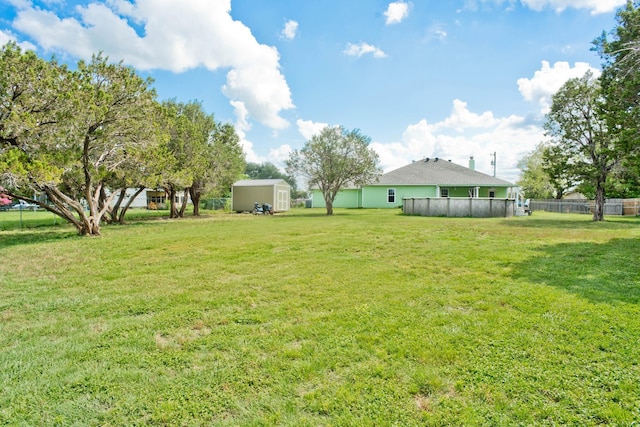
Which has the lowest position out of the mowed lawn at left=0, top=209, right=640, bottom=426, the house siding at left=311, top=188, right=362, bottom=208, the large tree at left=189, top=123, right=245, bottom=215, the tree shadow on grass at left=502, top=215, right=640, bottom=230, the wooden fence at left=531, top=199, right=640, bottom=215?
the mowed lawn at left=0, top=209, right=640, bottom=426

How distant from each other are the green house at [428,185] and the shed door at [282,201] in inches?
278

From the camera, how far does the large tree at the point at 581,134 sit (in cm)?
1545

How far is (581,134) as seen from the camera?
15945mm

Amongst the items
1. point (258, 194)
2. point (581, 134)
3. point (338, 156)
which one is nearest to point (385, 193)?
point (338, 156)

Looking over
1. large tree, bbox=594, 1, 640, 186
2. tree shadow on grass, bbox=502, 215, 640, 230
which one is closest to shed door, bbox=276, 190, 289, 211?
tree shadow on grass, bbox=502, 215, 640, 230

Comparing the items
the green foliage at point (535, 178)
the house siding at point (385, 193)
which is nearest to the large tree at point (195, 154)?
the house siding at point (385, 193)

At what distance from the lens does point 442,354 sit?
9.10ft

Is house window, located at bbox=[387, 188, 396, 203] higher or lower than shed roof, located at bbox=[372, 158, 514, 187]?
lower

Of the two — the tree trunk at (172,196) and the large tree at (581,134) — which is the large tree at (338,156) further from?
the large tree at (581,134)

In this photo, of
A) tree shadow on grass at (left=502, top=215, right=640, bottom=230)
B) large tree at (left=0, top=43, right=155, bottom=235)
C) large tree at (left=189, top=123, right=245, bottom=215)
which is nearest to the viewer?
large tree at (left=0, top=43, right=155, bottom=235)

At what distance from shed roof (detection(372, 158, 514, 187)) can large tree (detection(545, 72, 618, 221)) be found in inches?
448

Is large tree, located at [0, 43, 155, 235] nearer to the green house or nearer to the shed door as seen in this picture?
the shed door

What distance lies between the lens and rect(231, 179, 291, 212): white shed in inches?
1103

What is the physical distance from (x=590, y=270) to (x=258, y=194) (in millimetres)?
25406
